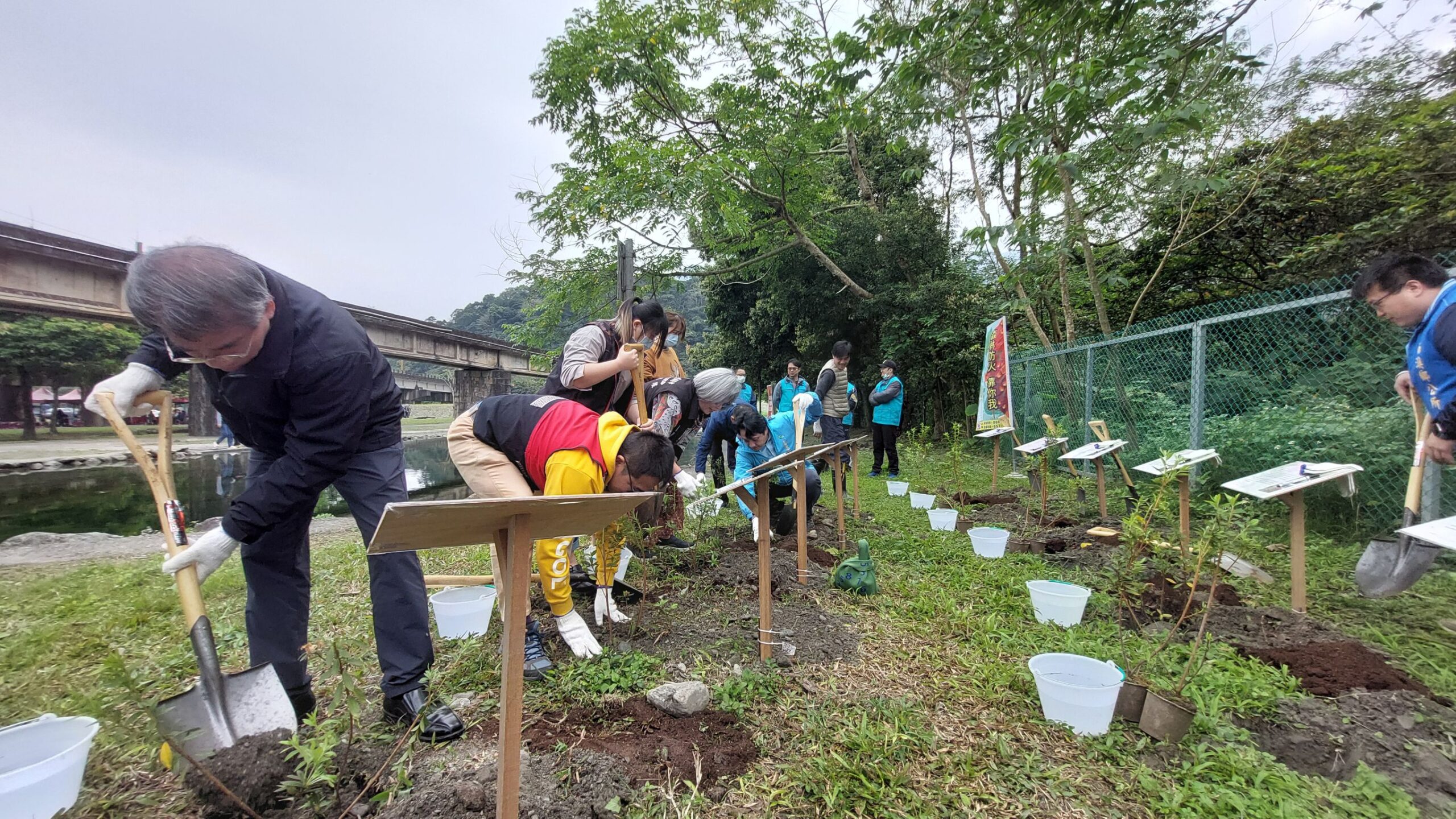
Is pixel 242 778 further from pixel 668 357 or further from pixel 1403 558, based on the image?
pixel 1403 558

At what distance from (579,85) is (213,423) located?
2282 centimetres

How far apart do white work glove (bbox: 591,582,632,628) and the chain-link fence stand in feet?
15.0

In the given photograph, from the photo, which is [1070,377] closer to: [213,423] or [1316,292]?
[1316,292]

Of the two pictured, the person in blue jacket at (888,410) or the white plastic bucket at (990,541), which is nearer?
the white plastic bucket at (990,541)

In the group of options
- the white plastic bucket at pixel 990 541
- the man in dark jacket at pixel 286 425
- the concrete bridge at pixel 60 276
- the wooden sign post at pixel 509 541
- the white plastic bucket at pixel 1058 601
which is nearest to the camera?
the wooden sign post at pixel 509 541

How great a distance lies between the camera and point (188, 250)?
63.4 inches

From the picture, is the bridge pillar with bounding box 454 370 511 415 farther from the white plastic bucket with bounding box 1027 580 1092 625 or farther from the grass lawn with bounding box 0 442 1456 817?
the white plastic bucket with bounding box 1027 580 1092 625

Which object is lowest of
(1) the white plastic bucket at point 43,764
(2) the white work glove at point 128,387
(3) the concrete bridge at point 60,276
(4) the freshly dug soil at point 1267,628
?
(4) the freshly dug soil at point 1267,628

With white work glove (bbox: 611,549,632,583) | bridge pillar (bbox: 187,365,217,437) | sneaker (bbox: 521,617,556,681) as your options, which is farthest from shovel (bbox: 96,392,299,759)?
bridge pillar (bbox: 187,365,217,437)

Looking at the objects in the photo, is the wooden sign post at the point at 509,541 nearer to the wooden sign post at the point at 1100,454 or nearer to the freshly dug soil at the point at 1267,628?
the freshly dug soil at the point at 1267,628

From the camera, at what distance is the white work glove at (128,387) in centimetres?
204

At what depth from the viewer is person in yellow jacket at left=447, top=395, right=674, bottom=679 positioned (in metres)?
2.33

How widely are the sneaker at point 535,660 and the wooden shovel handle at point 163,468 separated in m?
1.07

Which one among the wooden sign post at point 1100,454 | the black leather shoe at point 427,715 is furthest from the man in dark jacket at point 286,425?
the wooden sign post at point 1100,454
